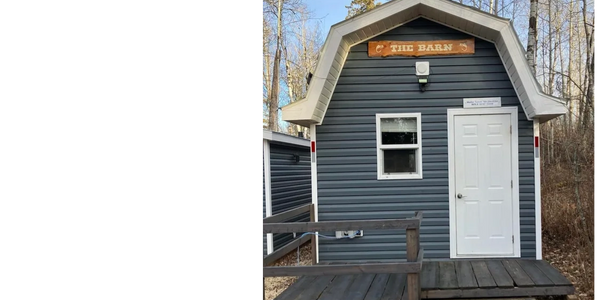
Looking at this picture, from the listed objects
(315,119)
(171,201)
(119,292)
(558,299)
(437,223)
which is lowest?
(558,299)

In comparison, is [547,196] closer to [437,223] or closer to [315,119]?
[437,223]

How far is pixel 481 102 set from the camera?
5699 mm

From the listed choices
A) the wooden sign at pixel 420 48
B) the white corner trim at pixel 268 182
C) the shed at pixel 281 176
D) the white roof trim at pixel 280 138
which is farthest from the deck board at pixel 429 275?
the white roof trim at pixel 280 138

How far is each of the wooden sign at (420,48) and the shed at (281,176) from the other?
267cm

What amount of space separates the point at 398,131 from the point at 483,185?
4.52 feet

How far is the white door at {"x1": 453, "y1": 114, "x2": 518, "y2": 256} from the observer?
568 cm

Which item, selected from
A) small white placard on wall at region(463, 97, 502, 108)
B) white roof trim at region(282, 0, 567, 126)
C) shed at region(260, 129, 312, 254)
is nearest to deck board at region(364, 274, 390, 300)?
white roof trim at region(282, 0, 567, 126)

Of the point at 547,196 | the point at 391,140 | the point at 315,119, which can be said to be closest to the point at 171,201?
the point at 315,119

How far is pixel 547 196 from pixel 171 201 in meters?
9.66

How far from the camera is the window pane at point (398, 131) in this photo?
5821mm

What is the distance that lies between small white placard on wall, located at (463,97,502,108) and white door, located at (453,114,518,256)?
150 mm

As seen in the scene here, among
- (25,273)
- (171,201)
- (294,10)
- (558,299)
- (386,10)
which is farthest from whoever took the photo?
(294,10)

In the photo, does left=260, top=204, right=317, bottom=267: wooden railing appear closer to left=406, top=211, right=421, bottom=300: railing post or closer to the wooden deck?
the wooden deck

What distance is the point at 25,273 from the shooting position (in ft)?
1.87
